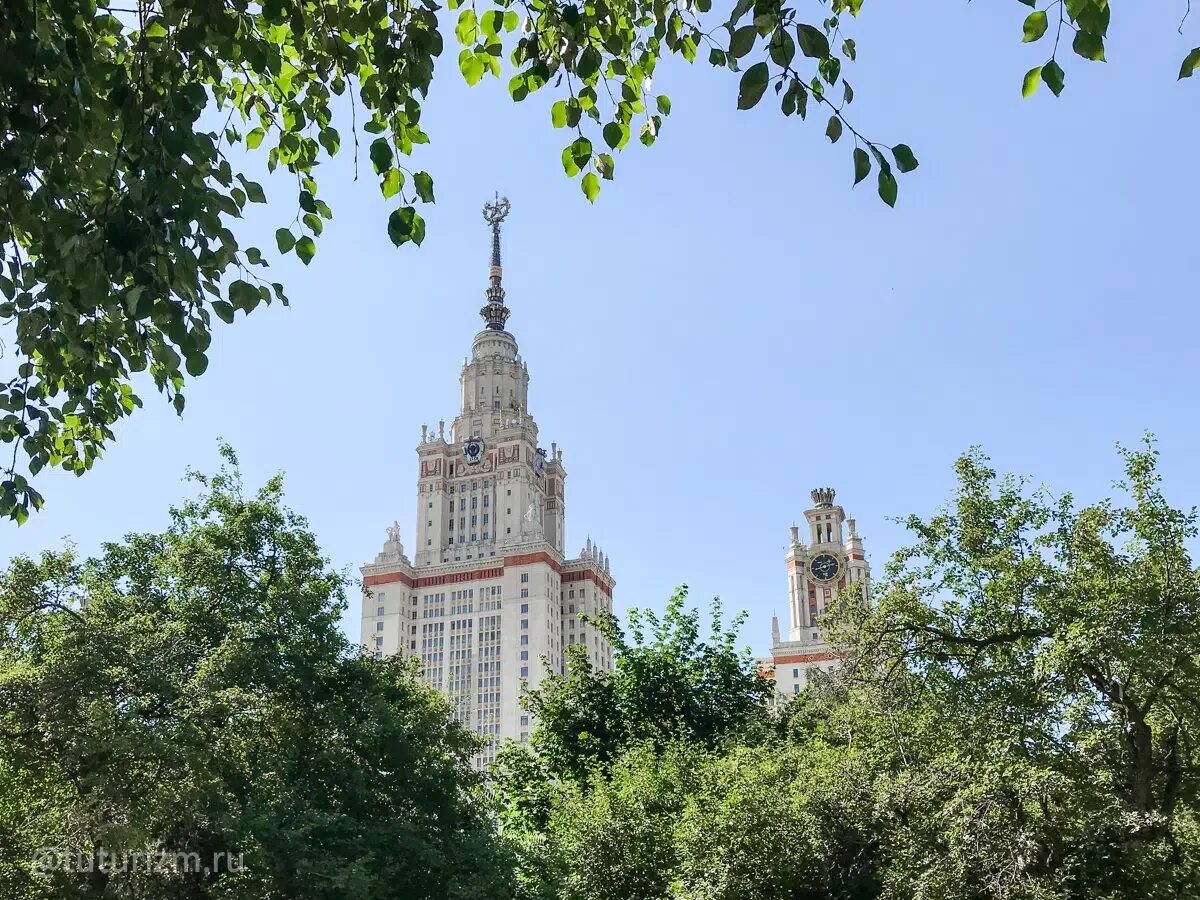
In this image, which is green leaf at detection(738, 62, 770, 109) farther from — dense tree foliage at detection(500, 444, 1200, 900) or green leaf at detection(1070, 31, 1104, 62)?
dense tree foliage at detection(500, 444, 1200, 900)

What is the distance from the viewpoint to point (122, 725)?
15.6 metres

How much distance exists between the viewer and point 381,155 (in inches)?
233

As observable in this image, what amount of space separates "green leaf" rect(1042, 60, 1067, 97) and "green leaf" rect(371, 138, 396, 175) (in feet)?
11.0

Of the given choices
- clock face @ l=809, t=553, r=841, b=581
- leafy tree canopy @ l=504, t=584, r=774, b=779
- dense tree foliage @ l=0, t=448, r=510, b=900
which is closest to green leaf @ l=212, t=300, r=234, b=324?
dense tree foliage @ l=0, t=448, r=510, b=900

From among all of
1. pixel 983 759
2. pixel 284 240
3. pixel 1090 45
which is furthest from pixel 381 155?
pixel 983 759

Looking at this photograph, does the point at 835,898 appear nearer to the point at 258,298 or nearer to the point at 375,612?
the point at 258,298

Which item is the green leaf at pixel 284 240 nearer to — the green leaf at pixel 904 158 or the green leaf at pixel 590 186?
the green leaf at pixel 590 186

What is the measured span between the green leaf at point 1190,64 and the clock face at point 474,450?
299 ft

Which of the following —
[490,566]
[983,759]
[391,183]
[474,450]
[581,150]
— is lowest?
[983,759]

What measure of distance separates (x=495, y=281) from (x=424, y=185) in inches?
3853

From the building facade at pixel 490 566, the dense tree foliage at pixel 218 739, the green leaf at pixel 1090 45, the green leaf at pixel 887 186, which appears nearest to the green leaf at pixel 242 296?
the green leaf at pixel 887 186

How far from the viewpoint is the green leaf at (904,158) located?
4910 mm

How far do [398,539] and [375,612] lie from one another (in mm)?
6722

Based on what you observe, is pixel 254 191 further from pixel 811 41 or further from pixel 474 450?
pixel 474 450
